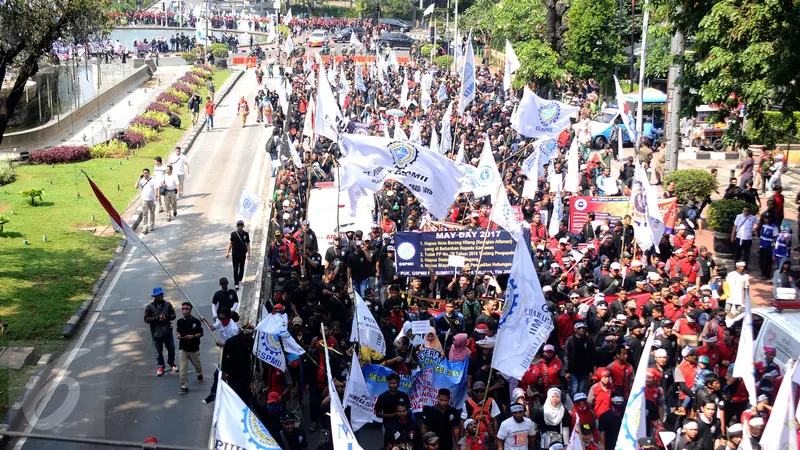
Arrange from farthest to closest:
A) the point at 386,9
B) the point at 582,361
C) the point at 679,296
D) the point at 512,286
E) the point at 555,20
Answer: the point at 386,9 → the point at 555,20 → the point at 679,296 → the point at 582,361 → the point at 512,286

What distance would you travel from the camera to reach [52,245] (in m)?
21.2

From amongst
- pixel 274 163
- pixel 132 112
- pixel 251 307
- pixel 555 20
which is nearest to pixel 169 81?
pixel 132 112

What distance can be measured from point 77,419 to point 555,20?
2695cm

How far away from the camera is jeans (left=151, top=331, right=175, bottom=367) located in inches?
555

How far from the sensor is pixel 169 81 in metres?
53.3

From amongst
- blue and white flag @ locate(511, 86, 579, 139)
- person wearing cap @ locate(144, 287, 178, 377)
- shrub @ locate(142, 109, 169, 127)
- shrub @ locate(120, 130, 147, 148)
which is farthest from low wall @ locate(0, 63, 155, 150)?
person wearing cap @ locate(144, 287, 178, 377)

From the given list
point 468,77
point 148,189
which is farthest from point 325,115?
point 468,77

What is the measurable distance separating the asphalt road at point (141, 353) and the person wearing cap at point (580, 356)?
4.80m

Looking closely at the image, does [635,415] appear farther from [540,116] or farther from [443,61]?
[443,61]

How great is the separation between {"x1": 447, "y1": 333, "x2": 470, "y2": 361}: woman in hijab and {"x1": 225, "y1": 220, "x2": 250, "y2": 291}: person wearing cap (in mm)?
6944

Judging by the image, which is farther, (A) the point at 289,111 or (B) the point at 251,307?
(A) the point at 289,111

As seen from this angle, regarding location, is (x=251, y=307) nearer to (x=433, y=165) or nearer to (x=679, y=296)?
(x=433, y=165)

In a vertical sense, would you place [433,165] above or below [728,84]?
below

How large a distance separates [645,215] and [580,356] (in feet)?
17.0
